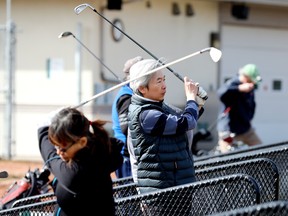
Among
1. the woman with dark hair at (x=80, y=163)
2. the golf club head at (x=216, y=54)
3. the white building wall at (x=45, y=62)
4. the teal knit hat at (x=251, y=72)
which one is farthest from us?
the white building wall at (x=45, y=62)

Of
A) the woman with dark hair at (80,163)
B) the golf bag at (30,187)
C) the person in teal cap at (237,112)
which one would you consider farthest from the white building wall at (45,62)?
the woman with dark hair at (80,163)

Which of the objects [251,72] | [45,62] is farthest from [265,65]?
[251,72]

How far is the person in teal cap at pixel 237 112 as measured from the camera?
10883 millimetres

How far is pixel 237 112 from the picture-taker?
36.7ft

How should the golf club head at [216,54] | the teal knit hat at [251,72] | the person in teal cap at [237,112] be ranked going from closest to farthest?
the golf club head at [216,54]
the teal knit hat at [251,72]
the person in teal cap at [237,112]

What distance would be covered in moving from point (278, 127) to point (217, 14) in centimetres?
A: 338

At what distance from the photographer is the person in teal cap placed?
1088 centimetres

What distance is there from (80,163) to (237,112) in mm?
7123

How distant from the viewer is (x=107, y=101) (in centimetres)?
1516

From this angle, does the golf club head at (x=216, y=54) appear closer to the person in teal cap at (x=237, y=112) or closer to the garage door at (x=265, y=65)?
the person in teal cap at (x=237, y=112)

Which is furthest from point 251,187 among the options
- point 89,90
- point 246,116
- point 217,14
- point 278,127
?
point 278,127

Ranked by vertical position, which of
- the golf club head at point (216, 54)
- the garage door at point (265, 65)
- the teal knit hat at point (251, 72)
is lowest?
the garage door at point (265, 65)

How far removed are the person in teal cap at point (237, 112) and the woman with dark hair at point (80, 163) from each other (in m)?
6.62

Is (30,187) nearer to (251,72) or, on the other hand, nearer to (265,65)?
(251,72)
